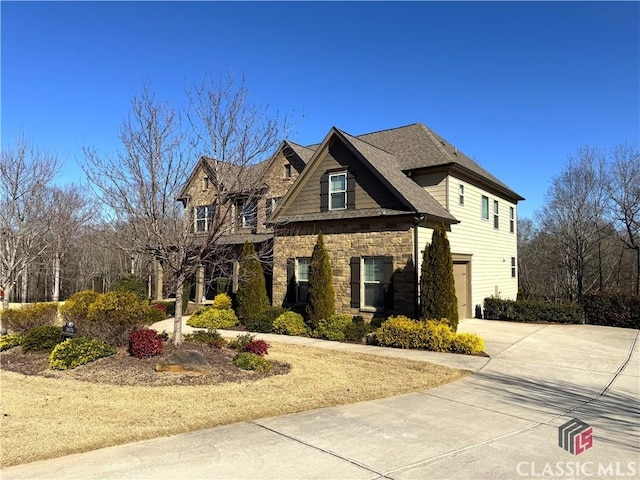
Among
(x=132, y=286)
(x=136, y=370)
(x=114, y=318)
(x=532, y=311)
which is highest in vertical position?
(x=132, y=286)

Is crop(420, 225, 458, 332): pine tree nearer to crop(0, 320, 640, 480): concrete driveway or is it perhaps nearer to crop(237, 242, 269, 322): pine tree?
crop(0, 320, 640, 480): concrete driveway

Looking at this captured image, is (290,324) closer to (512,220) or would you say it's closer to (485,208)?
(485,208)

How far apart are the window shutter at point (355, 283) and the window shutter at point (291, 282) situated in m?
2.62

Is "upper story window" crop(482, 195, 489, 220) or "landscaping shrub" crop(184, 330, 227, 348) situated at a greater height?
"upper story window" crop(482, 195, 489, 220)

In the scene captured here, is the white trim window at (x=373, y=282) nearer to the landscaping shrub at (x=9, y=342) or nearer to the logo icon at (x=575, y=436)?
the logo icon at (x=575, y=436)

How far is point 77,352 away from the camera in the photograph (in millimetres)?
8789

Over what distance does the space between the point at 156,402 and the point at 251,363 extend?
2.47 metres

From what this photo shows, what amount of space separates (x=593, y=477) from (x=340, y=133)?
42.2ft

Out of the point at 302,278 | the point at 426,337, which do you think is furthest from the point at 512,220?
the point at 426,337

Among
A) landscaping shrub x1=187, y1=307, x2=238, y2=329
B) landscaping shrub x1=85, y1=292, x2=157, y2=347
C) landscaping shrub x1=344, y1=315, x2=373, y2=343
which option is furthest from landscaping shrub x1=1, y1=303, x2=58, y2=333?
landscaping shrub x1=344, y1=315, x2=373, y2=343

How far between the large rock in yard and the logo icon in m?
5.99

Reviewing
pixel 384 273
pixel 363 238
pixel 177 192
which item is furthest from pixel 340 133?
pixel 177 192

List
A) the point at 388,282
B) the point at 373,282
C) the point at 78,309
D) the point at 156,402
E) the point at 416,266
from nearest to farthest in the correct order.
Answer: the point at 156,402 → the point at 78,309 → the point at 416,266 → the point at 388,282 → the point at 373,282

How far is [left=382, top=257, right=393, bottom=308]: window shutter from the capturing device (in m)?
13.9
